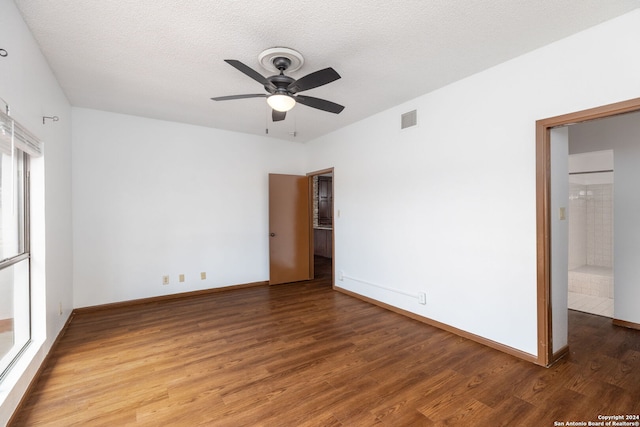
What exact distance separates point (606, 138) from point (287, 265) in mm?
4794

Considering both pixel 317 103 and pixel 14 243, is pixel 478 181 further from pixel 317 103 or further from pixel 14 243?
pixel 14 243

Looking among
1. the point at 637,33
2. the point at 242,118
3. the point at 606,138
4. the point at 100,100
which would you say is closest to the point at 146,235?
the point at 100,100

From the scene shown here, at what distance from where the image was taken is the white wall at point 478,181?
7.33ft

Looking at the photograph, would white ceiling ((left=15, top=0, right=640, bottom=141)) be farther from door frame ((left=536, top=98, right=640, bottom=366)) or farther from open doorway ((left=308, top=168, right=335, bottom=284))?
open doorway ((left=308, top=168, right=335, bottom=284))

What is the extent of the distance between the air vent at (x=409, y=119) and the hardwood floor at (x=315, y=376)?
241 centimetres

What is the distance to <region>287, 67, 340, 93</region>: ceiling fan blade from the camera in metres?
2.07

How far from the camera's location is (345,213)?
4711 mm

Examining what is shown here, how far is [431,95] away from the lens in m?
3.34

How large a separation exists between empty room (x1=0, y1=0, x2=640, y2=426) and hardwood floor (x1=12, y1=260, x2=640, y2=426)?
21 mm

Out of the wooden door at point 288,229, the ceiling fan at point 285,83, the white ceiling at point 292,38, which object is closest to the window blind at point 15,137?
the white ceiling at point 292,38

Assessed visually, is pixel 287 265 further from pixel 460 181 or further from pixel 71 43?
pixel 71 43

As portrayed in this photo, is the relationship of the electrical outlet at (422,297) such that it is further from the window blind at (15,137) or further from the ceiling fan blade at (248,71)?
the window blind at (15,137)

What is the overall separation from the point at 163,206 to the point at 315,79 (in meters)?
3.32

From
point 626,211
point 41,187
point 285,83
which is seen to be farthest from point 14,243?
point 626,211
